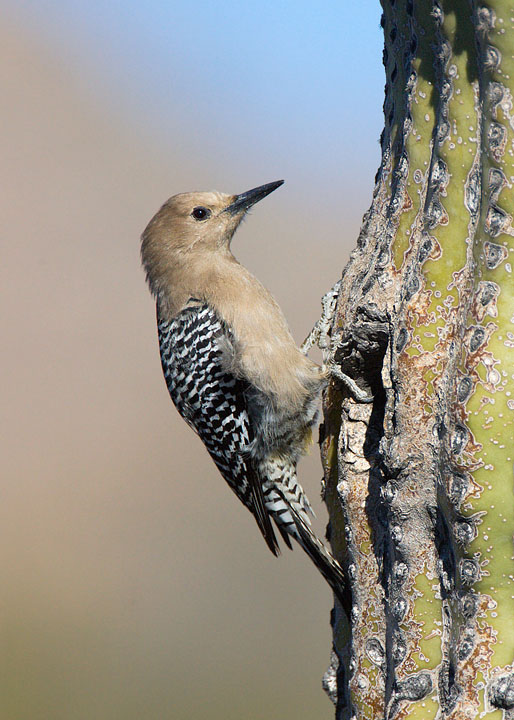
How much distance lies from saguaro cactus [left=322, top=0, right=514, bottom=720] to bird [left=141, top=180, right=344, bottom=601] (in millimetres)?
682

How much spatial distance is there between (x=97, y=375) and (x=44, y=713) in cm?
406

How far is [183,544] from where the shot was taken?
9.22m

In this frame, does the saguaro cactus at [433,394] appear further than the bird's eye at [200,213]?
No

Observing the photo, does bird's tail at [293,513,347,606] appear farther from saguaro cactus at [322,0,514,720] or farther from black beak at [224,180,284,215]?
black beak at [224,180,284,215]

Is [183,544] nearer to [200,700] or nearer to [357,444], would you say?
[200,700]

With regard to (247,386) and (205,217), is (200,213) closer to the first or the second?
(205,217)

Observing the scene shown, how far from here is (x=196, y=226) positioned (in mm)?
4820

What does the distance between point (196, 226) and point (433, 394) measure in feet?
8.00

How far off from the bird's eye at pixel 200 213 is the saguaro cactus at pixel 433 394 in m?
1.57

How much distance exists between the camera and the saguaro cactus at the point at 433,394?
A: 7.86ft

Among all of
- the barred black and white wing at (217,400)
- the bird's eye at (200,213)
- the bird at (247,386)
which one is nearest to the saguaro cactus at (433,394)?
the bird at (247,386)

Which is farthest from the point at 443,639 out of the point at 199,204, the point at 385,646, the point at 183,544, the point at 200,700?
the point at 183,544

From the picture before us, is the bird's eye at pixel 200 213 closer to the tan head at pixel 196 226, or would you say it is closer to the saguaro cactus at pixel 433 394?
the tan head at pixel 196 226

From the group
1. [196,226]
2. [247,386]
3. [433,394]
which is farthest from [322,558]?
[196,226]
